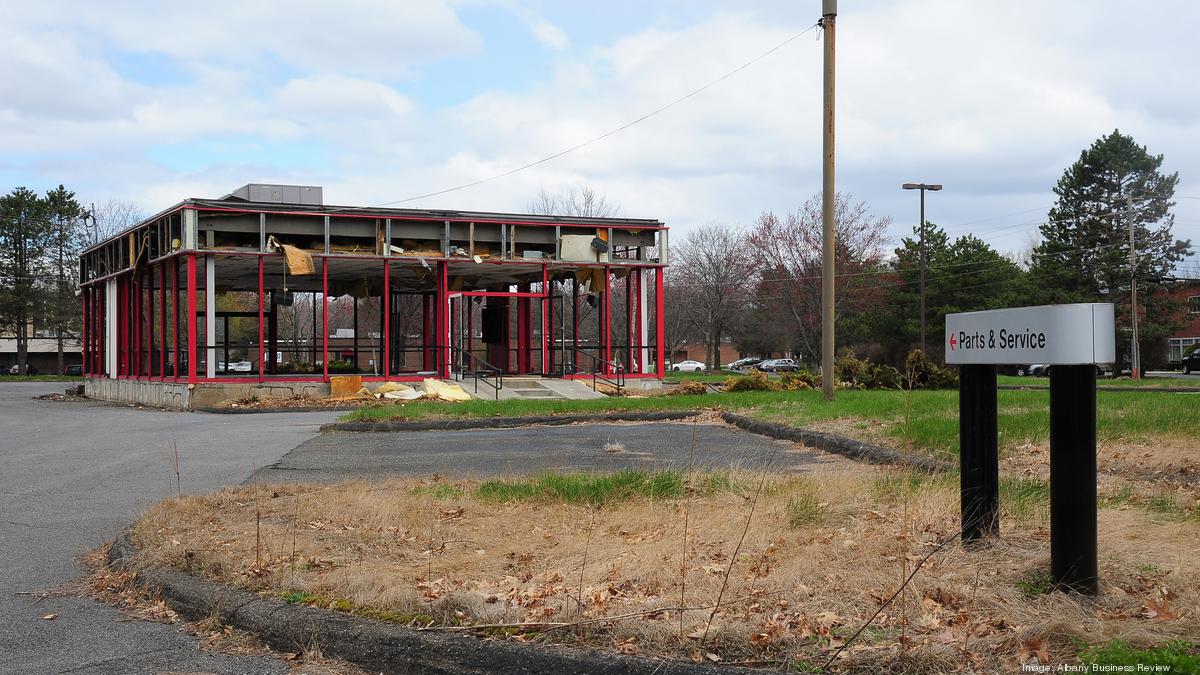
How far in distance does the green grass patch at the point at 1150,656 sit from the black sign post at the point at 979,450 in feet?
6.42

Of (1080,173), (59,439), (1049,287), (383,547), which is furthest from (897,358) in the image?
(383,547)

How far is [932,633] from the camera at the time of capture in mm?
4832

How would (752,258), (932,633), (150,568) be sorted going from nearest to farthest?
(932,633), (150,568), (752,258)

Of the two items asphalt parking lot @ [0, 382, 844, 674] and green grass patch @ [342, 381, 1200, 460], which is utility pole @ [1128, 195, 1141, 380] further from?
asphalt parking lot @ [0, 382, 844, 674]

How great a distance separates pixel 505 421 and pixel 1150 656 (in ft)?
49.1

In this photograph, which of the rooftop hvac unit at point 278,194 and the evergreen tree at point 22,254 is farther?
the evergreen tree at point 22,254

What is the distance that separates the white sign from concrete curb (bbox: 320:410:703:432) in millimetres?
12853

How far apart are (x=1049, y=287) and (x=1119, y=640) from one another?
2408 inches

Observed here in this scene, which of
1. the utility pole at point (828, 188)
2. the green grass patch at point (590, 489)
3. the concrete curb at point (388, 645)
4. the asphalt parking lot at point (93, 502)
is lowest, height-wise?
the asphalt parking lot at point (93, 502)

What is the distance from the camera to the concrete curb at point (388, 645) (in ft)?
15.4

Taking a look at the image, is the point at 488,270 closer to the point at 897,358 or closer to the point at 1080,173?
the point at 897,358

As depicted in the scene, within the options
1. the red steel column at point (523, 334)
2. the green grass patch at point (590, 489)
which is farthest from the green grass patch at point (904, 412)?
the red steel column at point (523, 334)

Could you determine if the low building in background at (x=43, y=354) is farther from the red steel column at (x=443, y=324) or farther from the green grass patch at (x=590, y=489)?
the green grass patch at (x=590, y=489)

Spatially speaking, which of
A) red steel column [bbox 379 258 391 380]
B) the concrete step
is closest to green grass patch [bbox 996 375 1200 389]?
the concrete step
